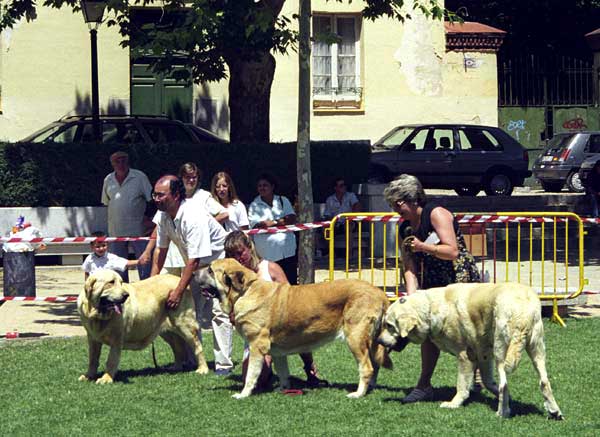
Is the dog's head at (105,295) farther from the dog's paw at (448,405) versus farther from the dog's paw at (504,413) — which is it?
the dog's paw at (504,413)

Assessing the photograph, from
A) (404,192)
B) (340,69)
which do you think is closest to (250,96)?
(340,69)

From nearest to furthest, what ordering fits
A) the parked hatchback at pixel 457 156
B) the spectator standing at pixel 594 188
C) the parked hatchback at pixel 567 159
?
the spectator standing at pixel 594 188
the parked hatchback at pixel 457 156
the parked hatchback at pixel 567 159

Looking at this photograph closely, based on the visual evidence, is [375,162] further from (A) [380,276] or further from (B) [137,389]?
(B) [137,389]

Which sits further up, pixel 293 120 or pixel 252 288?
pixel 293 120

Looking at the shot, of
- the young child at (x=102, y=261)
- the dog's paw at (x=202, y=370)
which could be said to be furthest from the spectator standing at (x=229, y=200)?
the dog's paw at (x=202, y=370)

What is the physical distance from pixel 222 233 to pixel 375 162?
54.2 ft

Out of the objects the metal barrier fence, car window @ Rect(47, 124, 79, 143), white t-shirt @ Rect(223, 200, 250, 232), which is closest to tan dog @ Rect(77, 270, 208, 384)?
white t-shirt @ Rect(223, 200, 250, 232)

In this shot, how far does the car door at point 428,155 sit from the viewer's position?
91.4 feet

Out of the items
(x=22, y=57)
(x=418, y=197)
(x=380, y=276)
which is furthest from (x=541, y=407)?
(x=22, y=57)

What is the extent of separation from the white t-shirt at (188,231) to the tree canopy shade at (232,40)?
241 inches

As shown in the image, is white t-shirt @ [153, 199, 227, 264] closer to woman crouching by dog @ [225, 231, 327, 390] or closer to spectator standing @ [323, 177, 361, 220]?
woman crouching by dog @ [225, 231, 327, 390]

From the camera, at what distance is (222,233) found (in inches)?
444

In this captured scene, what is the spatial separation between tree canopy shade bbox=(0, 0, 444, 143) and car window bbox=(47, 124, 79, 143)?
7.42 ft

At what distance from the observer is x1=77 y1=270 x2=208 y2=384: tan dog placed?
34.5ft
